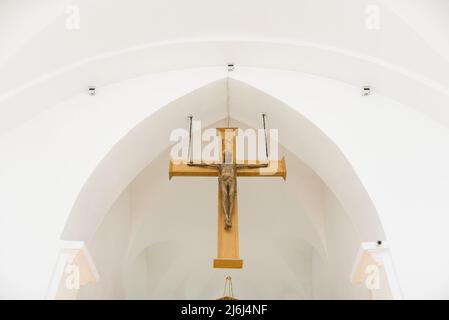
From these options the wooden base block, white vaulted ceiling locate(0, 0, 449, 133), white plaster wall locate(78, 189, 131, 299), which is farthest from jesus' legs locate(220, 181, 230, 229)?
white plaster wall locate(78, 189, 131, 299)

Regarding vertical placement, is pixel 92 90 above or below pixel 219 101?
below

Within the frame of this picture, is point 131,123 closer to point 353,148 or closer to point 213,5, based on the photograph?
point 213,5

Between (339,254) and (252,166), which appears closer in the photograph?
(252,166)

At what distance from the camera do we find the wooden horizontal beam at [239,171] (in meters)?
5.83

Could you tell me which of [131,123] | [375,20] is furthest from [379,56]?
[131,123]

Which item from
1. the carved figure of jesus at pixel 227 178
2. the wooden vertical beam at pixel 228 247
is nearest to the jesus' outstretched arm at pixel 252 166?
the carved figure of jesus at pixel 227 178

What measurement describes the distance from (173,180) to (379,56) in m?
4.38

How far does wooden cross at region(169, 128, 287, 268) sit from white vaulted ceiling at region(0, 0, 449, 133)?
96cm

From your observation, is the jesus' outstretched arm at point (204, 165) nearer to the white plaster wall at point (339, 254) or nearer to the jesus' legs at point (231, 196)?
the jesus' legs at point (231, 196)

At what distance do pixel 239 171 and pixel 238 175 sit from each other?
0.05 metres

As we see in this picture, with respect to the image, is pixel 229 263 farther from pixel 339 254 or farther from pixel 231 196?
pixel 339 254

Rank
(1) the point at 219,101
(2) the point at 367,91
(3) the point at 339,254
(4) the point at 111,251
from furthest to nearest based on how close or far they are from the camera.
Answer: (4) the point at 111,251 < (3) the point at 339,254 < (1) the point at 219,101 < (2) the point at 367,91

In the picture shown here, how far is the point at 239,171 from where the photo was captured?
5.97 meters

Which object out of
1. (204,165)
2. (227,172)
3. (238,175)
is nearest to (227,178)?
(227,172)
